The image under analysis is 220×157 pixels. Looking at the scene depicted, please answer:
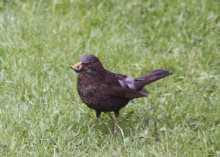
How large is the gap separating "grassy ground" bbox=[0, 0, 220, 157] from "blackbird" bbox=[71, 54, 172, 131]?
25cm

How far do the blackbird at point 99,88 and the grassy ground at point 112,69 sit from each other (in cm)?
25

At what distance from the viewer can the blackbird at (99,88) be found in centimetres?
559

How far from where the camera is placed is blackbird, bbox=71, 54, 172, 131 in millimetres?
5590

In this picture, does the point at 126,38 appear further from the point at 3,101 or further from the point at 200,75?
the point at 3,101

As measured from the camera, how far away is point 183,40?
25.1 ft

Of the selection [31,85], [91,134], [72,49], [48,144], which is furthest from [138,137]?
[72,49]

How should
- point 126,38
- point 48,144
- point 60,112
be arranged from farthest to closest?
point 126,38, point 60,112, point 48,144

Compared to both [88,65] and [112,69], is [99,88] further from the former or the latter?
[112,69]

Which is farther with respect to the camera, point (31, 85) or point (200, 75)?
point (200, 75)

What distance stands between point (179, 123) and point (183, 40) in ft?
5.85

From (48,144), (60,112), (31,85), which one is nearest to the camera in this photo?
(48,144)

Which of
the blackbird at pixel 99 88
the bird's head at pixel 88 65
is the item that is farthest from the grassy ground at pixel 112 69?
the bird's head at pixel 88 65

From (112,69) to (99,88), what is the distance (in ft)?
4.52

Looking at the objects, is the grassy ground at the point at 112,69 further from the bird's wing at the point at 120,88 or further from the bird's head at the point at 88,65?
the bird's head at the point at 88,65
